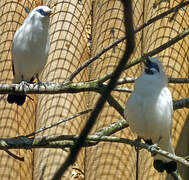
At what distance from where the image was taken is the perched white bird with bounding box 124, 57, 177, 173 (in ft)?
8.60

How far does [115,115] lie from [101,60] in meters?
0.40

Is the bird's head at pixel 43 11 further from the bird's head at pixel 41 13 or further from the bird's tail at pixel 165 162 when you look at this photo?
the bird's tail at pixel 165 162

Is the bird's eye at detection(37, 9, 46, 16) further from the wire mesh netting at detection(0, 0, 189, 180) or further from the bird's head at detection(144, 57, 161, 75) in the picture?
the bird's head at detection(144, 57, 161, 75)

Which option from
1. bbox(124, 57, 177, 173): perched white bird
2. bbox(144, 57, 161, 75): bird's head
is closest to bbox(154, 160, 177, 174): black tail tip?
bbox(124, 57, 177, 173): perched white bird

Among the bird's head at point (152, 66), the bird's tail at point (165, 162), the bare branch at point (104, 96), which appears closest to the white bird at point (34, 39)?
the bird's head at point (152, 66)

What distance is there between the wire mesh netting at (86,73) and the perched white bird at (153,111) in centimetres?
58

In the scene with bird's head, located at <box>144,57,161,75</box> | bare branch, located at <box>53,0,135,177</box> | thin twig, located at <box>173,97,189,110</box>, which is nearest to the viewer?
bare branch, located at <box>53,0,135,177</box>

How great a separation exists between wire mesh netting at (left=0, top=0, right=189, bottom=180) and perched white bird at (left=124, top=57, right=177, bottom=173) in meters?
0.58

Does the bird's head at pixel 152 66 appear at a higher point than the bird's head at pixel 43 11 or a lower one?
lower

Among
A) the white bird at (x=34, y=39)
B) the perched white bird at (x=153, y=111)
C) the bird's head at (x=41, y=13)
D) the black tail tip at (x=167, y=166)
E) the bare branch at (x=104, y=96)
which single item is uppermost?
the bird's head at (x=41, y=13)

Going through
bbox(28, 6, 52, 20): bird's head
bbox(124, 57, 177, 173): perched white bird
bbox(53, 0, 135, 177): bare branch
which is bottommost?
bbox(53, 0, 135, 177): bare branch

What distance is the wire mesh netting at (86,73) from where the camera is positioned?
3.39 meters

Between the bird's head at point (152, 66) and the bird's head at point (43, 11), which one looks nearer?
the bird's head at point (152, 66)

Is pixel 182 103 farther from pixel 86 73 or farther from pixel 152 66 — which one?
pixel 86 73
